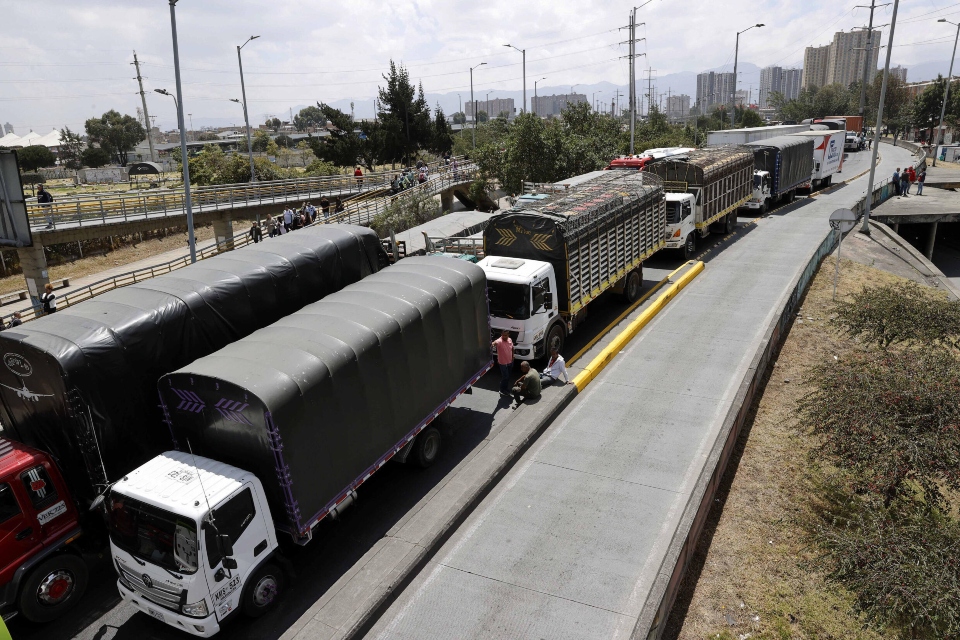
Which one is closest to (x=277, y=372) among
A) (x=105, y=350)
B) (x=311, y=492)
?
(x=311, y=492)

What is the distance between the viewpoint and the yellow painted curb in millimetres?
14719

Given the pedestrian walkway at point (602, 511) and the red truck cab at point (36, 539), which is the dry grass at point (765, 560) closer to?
the pedestrian walkway at point (602, 511)

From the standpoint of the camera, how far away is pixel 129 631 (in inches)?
326

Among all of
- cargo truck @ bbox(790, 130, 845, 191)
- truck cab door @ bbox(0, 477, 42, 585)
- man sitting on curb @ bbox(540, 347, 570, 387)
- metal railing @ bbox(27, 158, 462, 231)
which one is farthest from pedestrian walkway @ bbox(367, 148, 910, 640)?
cargo truck @ bbox(790, 130, 845, 191)

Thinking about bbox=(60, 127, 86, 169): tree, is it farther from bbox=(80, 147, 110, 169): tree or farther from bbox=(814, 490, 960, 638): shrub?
bbox=(814, 490, 960, 638): shrub

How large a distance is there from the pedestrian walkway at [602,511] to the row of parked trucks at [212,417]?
188 centimetres

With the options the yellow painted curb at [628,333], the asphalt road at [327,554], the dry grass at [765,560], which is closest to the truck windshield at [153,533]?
the asphalt road at [327,554]

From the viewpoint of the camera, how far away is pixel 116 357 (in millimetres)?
8773

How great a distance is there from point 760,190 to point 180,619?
31.1m

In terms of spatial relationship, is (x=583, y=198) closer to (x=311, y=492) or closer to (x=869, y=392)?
(x=869, y=392)

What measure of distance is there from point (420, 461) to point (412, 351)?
7.03ft

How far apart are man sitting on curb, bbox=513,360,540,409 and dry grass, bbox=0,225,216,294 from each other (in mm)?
29746

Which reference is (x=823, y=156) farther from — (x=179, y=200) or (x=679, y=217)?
(x=179, y=200)

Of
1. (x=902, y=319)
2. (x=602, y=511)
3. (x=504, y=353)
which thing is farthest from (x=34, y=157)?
(x=902, y=319)
